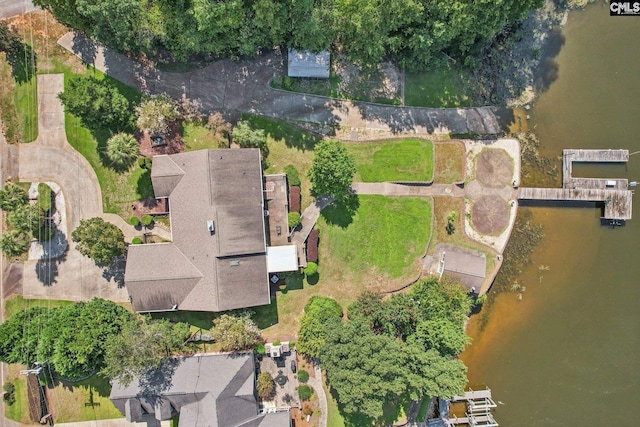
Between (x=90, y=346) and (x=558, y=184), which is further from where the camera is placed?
(x=558, y=184)

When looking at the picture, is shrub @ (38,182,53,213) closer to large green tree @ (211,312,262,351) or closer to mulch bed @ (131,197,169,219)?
mulch bed @ (131,197,169,219)

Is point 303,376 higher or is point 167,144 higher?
point 167,144

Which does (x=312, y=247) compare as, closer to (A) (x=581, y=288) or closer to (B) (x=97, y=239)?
(B) (x=97, y=239)

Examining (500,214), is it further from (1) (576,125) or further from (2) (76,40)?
(2) (76,40)

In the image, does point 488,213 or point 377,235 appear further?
point 488,213

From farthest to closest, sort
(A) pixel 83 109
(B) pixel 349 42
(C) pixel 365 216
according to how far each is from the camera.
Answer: (C) pixel 365 216 → (B) pixel 349 42 → (A) pixel 83 109

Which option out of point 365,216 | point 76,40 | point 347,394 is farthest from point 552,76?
point 76,40

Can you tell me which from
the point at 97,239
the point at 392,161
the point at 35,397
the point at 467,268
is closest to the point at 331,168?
the point at 392,161
